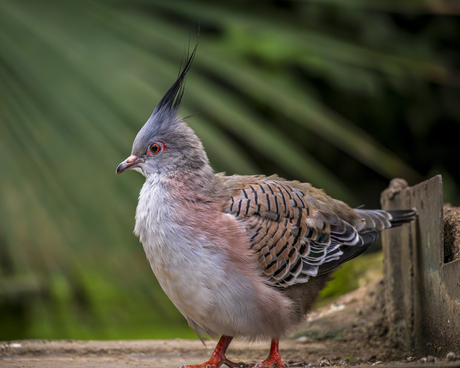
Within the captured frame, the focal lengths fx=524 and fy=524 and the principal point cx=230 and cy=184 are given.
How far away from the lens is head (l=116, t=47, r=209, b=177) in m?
3.42

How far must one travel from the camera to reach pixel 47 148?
411 cm

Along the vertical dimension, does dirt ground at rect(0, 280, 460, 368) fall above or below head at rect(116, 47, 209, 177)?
below

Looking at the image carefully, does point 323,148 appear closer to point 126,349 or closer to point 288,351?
point 288,351

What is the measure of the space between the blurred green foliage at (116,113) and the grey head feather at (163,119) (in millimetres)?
438

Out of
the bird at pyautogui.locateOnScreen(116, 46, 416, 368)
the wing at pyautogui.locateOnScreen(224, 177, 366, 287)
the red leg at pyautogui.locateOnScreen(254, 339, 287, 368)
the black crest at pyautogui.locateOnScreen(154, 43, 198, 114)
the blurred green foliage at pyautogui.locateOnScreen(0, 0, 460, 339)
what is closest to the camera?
the bird at pyautogui.locateOnScreen(116, 46, 416, 368)

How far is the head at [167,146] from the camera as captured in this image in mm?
3422

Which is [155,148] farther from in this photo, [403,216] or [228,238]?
[403,216]

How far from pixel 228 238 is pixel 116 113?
1758 millimetres

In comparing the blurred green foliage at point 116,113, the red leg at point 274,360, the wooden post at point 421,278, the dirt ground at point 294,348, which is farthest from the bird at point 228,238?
the blurred green foliage at point 116,113

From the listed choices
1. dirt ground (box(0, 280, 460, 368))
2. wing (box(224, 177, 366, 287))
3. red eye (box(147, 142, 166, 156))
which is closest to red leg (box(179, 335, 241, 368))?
dirt ground (box(0, 280, 460, 368))

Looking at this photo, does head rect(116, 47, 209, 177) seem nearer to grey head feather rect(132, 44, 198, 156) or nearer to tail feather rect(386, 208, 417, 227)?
grey head feather rect(132, 44, 198, 156)

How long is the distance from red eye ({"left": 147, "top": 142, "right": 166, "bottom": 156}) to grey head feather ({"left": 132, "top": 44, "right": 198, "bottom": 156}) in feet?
0.12

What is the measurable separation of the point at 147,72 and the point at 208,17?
997 millimetres

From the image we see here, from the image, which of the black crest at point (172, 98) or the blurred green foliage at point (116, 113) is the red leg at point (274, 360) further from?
the black crest at point (172, 98)
